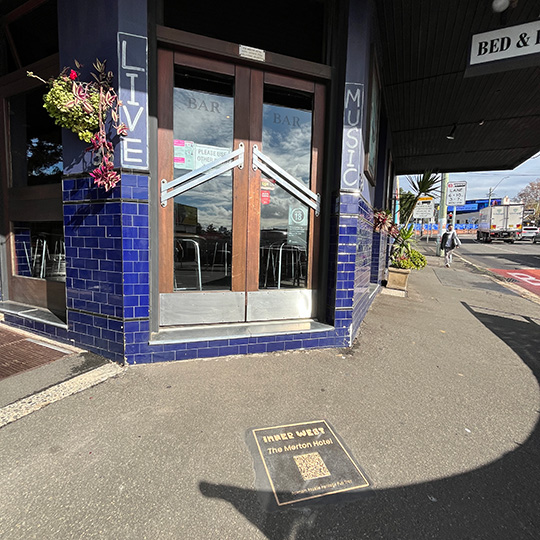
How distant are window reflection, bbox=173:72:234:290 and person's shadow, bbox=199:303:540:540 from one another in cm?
222

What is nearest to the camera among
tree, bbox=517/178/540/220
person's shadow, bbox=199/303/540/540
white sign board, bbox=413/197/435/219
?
person's shadow, bbox=199/303/540/540

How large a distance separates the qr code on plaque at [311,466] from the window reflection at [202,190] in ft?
6.75

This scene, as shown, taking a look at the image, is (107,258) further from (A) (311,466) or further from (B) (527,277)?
(B) (527,277)

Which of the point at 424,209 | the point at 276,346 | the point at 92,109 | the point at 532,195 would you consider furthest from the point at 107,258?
the point at 532,195

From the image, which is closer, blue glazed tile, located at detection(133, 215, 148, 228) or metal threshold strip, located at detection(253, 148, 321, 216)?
blue glazed tile, located at detection(133, 215, 148, 228)

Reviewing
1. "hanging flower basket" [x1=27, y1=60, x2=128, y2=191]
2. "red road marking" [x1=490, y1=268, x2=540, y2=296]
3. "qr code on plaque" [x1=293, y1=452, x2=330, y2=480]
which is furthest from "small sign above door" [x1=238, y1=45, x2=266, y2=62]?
"red road marking" [x1=490, y1=268, x2=540, y2=296]

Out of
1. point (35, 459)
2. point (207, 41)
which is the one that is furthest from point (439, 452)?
point (207, 41)

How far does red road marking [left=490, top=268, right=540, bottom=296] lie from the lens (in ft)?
33.0

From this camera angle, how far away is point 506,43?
11.4ft

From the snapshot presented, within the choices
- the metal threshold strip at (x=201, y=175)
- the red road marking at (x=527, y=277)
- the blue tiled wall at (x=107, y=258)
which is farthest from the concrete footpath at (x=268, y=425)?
the red road marking at (x=527, y=277)

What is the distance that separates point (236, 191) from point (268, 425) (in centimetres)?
237

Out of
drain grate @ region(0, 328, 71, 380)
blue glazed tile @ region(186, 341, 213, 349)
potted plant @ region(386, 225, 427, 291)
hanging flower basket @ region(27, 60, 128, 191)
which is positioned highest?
hanging flower basket @ region(27, 60, 128, 191)

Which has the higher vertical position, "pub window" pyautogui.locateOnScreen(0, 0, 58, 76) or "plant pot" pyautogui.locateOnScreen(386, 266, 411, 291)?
"pub window" pyautogui.locateOnScreen(0, 0, 58, 76)

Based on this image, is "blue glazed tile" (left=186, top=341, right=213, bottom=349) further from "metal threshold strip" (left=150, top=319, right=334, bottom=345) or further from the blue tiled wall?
the blue tiled wall
